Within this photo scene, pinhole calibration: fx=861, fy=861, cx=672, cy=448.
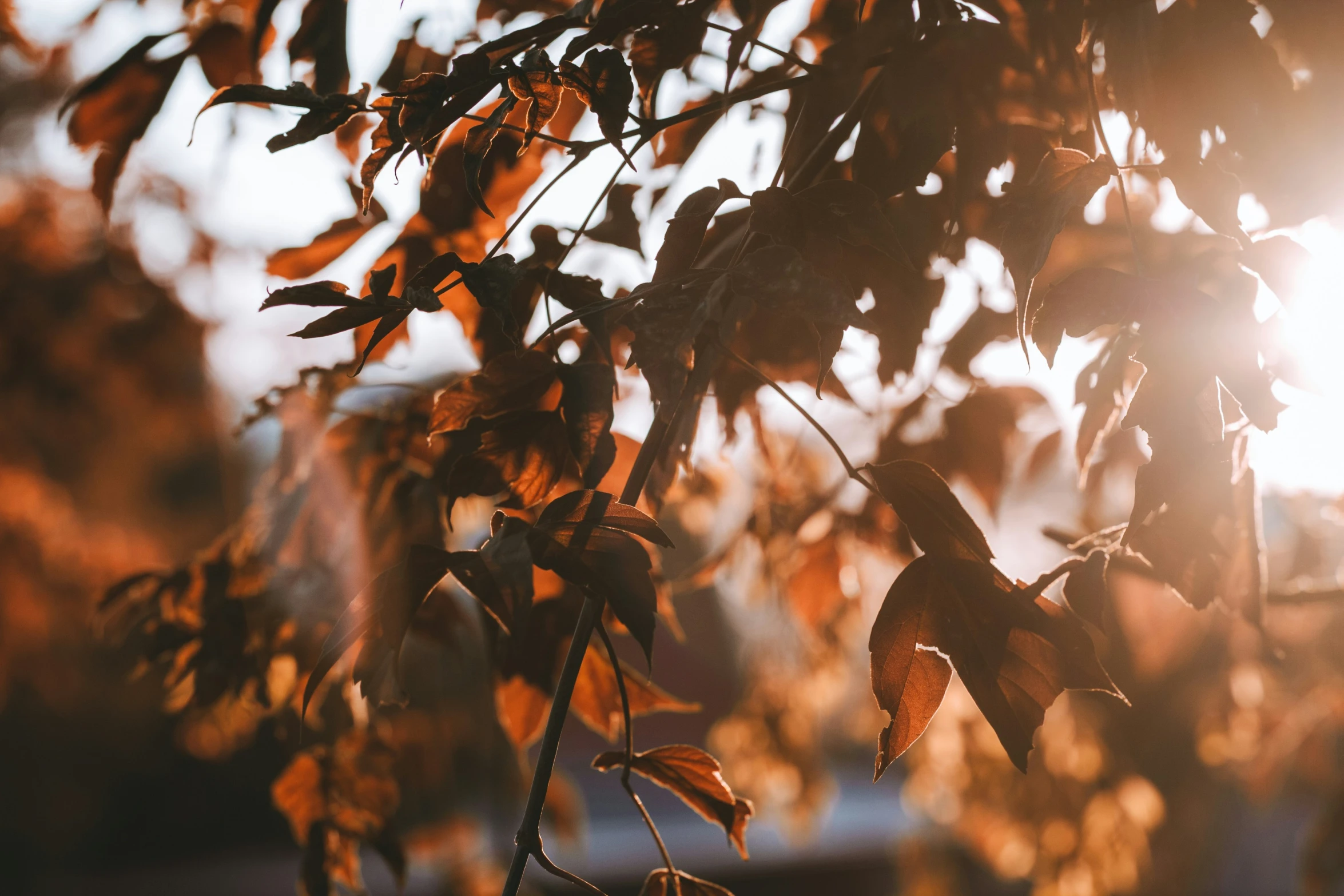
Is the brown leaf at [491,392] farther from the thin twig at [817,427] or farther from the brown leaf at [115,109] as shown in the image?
the brown leaf at [115,109]

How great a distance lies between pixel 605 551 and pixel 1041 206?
283mm

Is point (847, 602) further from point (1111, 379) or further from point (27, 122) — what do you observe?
point (27, 122)

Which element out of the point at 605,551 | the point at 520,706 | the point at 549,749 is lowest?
the point at 520,706

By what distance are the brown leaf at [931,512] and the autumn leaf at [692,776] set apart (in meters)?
0.19

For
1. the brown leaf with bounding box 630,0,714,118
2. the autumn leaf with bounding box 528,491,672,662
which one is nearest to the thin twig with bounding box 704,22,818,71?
the brown leaf with bounding box 630,0,714,118

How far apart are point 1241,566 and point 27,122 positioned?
523cm

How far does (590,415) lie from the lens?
1.51ft

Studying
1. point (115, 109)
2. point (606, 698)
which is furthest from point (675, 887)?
point (115, 109)

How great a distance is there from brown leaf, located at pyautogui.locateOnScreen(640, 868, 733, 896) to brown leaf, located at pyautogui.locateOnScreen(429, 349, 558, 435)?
285 millimetres

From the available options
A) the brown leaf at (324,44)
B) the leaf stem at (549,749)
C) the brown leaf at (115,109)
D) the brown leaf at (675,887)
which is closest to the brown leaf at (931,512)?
the leaf stem at (549,749)

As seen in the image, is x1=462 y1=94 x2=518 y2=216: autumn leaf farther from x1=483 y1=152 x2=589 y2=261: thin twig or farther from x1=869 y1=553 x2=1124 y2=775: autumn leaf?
x1=869 y1=553 x2=1124 y2=775: autumn leaf

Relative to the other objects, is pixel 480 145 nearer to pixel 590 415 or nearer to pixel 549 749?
pixel 590 415

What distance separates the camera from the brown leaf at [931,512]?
46 centimetres

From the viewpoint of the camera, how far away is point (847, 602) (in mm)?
1038
